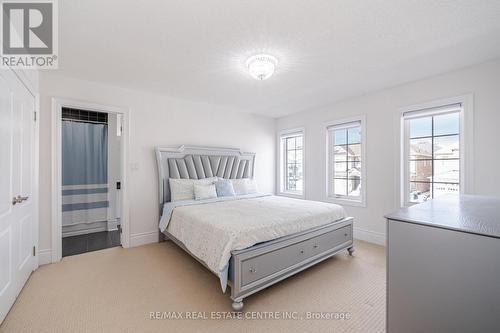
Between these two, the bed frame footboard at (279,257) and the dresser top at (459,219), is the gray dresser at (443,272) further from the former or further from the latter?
the bed frame footboard at (279,257)

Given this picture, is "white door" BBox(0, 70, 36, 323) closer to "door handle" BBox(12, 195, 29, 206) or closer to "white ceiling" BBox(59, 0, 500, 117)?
"door handle" BBox(12, 195, 29, 206)

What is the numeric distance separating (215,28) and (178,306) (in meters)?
2.48

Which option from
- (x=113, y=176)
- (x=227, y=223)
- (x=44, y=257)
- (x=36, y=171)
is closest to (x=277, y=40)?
(x=227, y=223)

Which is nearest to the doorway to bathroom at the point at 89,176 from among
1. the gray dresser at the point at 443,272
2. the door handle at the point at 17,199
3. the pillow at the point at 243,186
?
the door handle at the point at 17,199

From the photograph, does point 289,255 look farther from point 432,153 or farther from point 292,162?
point 292,162

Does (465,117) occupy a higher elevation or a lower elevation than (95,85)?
lower

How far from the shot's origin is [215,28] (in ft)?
6.10

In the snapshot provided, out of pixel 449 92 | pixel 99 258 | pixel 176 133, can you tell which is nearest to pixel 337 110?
pixel 449 92

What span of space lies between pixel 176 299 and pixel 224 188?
6.15ft

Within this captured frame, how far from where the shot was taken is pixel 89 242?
11.4 ft

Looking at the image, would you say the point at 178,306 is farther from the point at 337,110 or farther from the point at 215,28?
the point at 337,110

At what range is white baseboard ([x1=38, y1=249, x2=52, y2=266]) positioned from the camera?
267 cm

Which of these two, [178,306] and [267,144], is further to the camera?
[267,144]

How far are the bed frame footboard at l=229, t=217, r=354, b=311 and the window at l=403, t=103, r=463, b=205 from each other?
4.43ft
